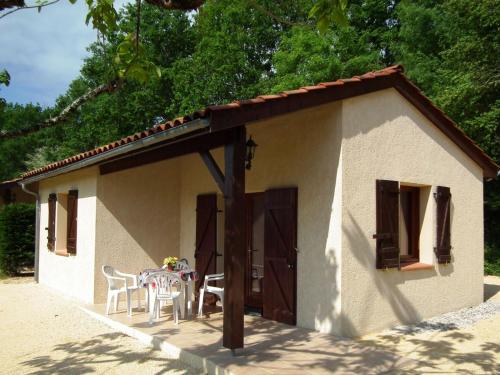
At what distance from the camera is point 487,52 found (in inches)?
594

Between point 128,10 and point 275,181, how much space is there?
22.8 m

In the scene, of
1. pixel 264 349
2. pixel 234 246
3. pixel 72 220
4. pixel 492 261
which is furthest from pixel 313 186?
pixel 492 261

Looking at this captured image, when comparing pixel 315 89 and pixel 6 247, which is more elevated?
pixel 315 89

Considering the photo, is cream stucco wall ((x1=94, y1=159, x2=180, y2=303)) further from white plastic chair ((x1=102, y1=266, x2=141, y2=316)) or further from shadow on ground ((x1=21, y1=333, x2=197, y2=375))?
shadow on ground ((x1=21, y1=333, x2=197, y2=375))

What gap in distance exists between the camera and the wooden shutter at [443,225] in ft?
25.4

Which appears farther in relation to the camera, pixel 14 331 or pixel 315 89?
pixel 14 331

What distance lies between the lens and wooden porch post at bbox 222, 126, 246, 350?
517 centimetres

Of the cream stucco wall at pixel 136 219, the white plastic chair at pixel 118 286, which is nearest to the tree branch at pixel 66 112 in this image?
the white plastic chair at pixel 118 286

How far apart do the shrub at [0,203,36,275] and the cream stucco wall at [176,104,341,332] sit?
9.70m

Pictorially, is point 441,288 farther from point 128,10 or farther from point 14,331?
point 128,10

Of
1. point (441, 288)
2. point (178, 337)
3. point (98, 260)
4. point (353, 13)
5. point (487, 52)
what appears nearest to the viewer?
point (178, 337)

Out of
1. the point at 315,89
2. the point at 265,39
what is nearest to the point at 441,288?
the point at 315,89

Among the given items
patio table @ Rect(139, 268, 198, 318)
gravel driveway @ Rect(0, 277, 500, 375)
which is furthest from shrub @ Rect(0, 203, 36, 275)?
patio table @ Rect(139, 268, 198, 318)

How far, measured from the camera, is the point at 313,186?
6633 mm
